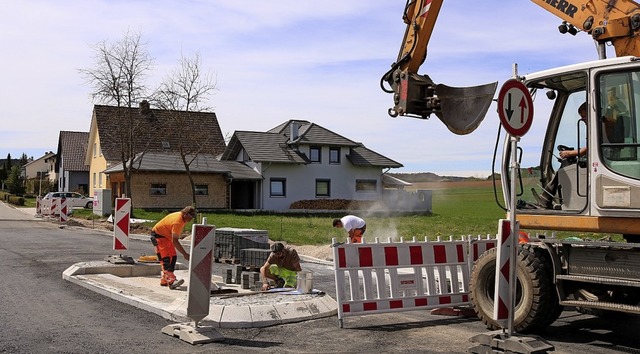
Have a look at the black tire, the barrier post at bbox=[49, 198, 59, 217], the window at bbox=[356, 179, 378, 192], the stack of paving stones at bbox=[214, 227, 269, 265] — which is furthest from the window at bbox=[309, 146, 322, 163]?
the black tire

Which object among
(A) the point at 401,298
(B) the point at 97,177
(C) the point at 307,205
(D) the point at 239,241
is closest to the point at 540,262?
(A) the point at 401,298

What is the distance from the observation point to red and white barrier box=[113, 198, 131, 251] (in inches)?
568

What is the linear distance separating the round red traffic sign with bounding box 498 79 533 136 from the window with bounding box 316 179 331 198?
1722 inches

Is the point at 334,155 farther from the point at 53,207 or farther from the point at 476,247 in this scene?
the point at 476,247

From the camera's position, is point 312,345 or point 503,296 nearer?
point 503,296

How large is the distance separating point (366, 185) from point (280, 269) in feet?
136

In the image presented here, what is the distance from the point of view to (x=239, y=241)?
16.6 m

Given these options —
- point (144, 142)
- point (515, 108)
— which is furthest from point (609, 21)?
point (144, 142)

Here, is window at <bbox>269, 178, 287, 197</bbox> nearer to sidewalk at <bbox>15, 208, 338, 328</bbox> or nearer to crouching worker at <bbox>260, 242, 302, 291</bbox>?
sidewalk at <bbox>15, 208, 338, 328</bbox>

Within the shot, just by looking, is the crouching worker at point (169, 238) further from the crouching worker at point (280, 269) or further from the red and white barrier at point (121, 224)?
the red and white barrier at point (121, 224)

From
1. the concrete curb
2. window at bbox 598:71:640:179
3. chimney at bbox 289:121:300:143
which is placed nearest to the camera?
window at bbox 598:71:640:179

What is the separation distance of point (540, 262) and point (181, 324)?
4.61 metres

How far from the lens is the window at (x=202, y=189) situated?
155ft

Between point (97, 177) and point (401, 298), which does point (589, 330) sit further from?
point (97, 177)
